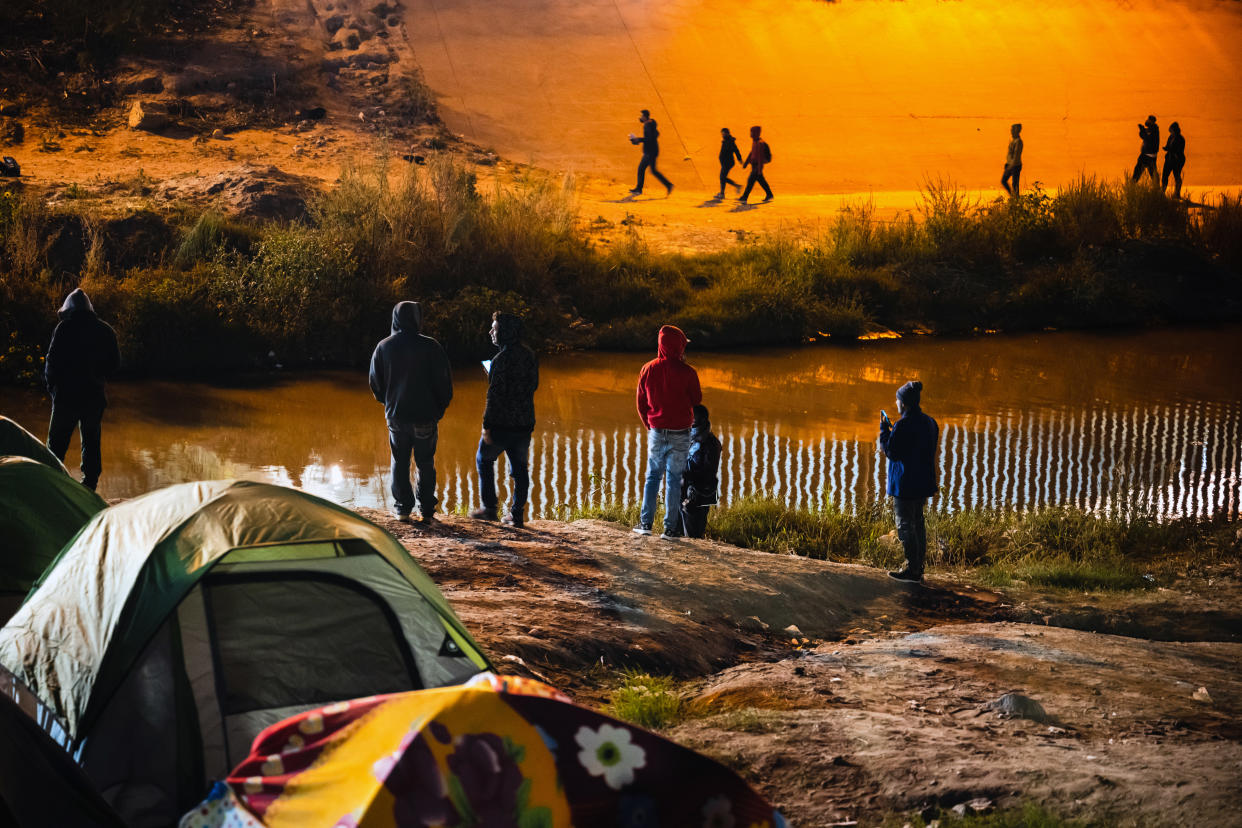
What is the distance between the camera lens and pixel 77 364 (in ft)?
31.5

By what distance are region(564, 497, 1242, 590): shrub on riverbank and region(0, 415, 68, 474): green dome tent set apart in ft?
15.9

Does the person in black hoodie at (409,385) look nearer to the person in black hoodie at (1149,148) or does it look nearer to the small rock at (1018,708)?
the small rock at (1018,708)

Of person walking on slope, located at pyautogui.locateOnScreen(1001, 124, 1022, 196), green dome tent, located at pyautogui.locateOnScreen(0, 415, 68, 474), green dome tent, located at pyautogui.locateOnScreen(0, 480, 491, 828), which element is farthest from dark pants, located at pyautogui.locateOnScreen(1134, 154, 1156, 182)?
green dome tent, located at pyautogui.locateOnScreen(0, 480, 491, 828)

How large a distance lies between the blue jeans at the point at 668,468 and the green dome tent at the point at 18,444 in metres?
4.20

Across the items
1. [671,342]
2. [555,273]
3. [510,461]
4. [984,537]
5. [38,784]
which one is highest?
[555,273]

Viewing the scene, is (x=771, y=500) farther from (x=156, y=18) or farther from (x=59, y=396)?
(x=156, y=18)

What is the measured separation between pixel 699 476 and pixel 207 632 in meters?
5.17

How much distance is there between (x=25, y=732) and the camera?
4328mm

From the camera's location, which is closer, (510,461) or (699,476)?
(510,461)

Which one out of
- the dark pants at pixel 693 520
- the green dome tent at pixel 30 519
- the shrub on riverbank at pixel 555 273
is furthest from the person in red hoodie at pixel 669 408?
the shrub on riverbank at pixel 555 273

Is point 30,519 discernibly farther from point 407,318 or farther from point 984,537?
point 984,537

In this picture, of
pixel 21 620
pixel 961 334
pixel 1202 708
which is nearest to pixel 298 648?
pixel 21 620

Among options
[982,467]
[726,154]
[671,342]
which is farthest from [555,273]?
[671,342]

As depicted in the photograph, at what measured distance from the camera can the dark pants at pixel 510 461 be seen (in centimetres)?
937
